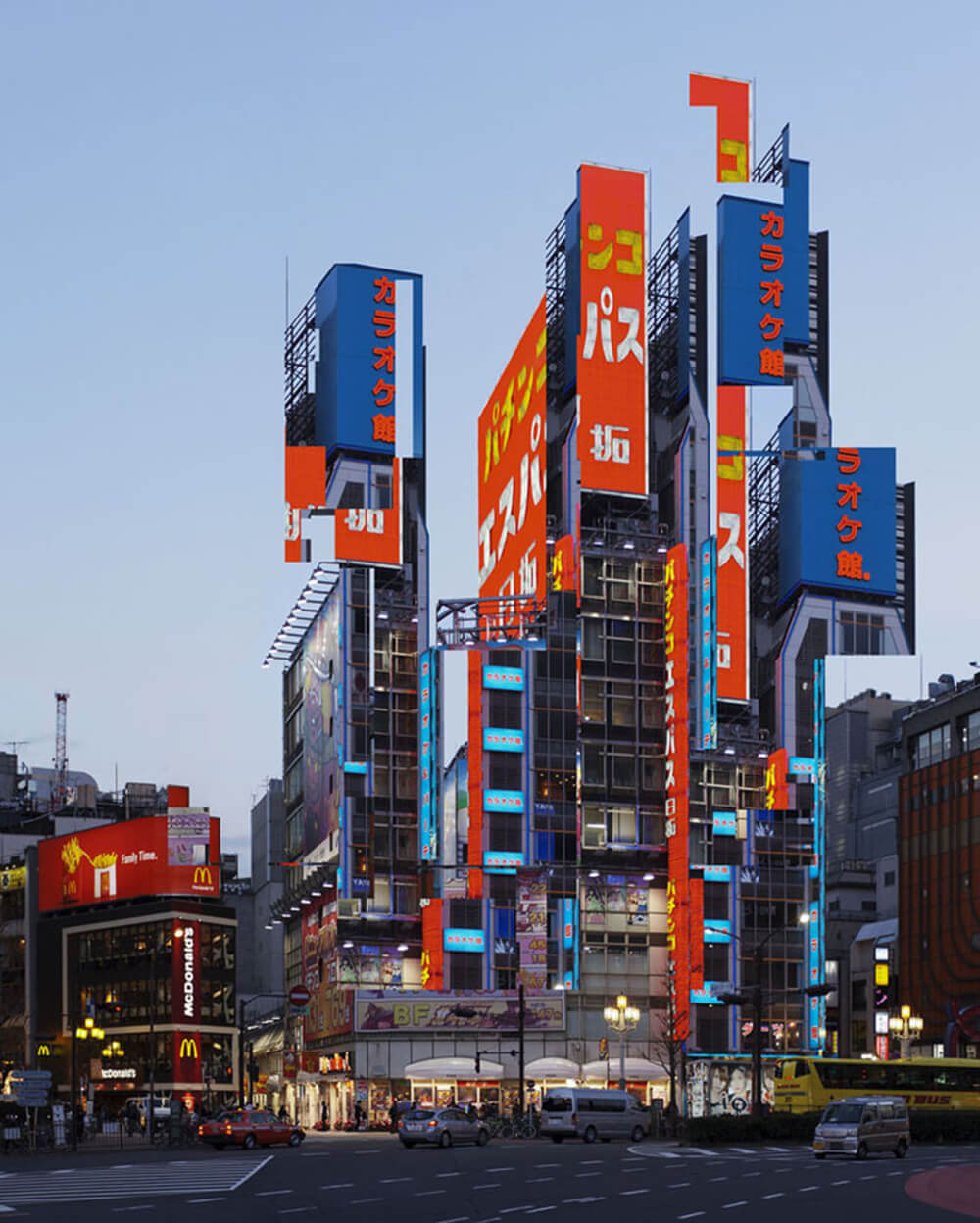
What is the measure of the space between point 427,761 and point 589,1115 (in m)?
54.3

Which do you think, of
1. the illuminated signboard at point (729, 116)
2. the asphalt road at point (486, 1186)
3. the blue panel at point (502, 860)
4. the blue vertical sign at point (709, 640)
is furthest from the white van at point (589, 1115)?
the illuminated signboard at point (729, 116)

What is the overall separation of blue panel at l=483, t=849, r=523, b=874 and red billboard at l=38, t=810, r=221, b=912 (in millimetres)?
42422

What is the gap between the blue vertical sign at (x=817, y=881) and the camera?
127 m

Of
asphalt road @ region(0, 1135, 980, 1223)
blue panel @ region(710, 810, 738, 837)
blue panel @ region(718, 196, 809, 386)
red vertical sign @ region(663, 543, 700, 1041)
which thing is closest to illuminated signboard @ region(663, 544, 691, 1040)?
red vertical sign @ region(663, 543, 700, 1041)

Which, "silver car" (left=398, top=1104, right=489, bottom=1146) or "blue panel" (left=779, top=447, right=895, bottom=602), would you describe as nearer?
"silver car" (left=398, top=1104, right=489, bottom=1146)

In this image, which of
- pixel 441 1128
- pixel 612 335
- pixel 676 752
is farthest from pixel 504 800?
pixel 441 1128

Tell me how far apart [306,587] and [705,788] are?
3173 cm

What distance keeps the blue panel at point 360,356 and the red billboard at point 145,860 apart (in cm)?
4129

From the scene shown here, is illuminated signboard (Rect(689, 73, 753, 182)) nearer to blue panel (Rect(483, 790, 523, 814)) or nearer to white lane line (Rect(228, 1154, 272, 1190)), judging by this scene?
blue panel (Rect(483, 790, 523, 814))

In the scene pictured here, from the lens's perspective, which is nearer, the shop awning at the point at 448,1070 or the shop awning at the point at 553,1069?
the shop awning at the point at 553,1069

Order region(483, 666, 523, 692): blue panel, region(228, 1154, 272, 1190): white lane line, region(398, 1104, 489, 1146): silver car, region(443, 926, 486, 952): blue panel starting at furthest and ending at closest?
region(483, 666, 523, 692): blue panel < region(443, 926, 486, 952): blue panel < region(398, 1104, 489, 1146): silver car < region(228, 1154, 272, 1190): white lane line

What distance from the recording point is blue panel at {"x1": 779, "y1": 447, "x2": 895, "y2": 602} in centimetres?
13138

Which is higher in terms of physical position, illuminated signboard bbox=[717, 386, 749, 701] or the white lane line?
illuminated signboard bbox=[717, 386, 749, 701]

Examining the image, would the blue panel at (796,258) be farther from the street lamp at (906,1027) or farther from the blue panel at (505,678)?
the street lamp at (906,1027)
